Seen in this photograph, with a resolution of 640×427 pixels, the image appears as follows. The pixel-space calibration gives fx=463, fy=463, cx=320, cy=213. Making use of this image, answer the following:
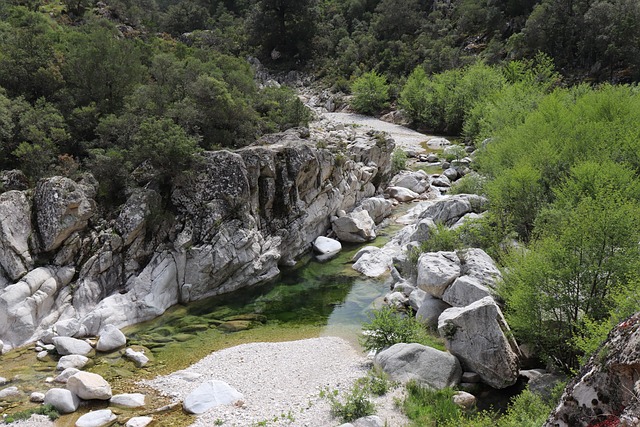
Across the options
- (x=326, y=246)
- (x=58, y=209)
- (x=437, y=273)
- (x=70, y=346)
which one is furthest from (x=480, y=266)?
(x=58, y=209)

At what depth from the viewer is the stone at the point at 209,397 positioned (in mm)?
15148

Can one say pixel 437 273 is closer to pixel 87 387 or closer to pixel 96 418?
pixel 96 418

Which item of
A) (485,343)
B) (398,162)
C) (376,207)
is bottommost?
(376,207)

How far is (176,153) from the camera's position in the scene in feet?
83.3

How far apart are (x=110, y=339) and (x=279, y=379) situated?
7.74 metres

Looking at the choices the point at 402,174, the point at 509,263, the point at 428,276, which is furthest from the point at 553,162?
the point at 402,174

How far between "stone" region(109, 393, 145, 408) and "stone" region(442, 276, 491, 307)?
11960mm

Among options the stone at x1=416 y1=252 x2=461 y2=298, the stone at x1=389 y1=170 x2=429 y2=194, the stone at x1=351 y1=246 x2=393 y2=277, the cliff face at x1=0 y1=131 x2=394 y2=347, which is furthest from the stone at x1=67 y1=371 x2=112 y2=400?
the stone at x1=389 y1=170 x2=429 y2=194

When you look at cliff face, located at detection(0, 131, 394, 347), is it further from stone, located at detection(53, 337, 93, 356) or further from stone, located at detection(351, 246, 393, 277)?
stone, located at detection(351, 246, 393, 277)

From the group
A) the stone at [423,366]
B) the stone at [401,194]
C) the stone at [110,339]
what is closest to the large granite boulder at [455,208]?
the stone at [401,194]

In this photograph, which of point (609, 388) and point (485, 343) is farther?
point (485, 343)

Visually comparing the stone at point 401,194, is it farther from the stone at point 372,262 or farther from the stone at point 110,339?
the stone at point 110,339

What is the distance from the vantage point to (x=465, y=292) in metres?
18.1

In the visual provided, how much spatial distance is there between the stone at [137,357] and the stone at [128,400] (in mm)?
2549
